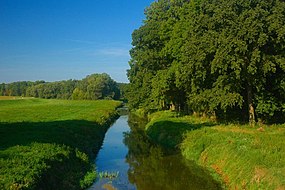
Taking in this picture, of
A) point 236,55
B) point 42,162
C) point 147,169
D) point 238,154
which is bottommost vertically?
point 147,169

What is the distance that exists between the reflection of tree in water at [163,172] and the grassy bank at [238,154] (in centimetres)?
89

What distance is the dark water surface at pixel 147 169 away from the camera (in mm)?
19834

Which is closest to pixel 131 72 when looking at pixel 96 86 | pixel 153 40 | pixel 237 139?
pixel 153 40

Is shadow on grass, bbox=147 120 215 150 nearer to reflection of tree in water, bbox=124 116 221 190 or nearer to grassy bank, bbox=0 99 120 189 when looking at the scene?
reflection of tree in water, bbox=124 116 221 190

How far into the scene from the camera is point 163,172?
22891 mm

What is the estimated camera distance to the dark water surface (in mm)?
19834

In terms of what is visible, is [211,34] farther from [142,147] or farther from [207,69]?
[142,147]

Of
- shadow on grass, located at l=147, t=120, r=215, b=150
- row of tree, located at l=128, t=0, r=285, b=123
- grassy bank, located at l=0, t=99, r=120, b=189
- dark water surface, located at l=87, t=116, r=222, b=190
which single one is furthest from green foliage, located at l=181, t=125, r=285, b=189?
grassy bank, located at l=0, t=99, r=120, b=189

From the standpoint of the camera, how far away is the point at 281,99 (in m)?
31.5

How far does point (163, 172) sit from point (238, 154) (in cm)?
537

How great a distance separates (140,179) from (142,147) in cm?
1167

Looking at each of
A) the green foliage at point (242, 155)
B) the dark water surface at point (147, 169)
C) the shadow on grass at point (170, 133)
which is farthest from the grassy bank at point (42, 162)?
the green foliage at point (242, 155)

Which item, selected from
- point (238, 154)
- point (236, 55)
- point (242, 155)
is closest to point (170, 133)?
point (236, 55)

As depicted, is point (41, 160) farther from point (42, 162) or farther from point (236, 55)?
point (236, 55)
